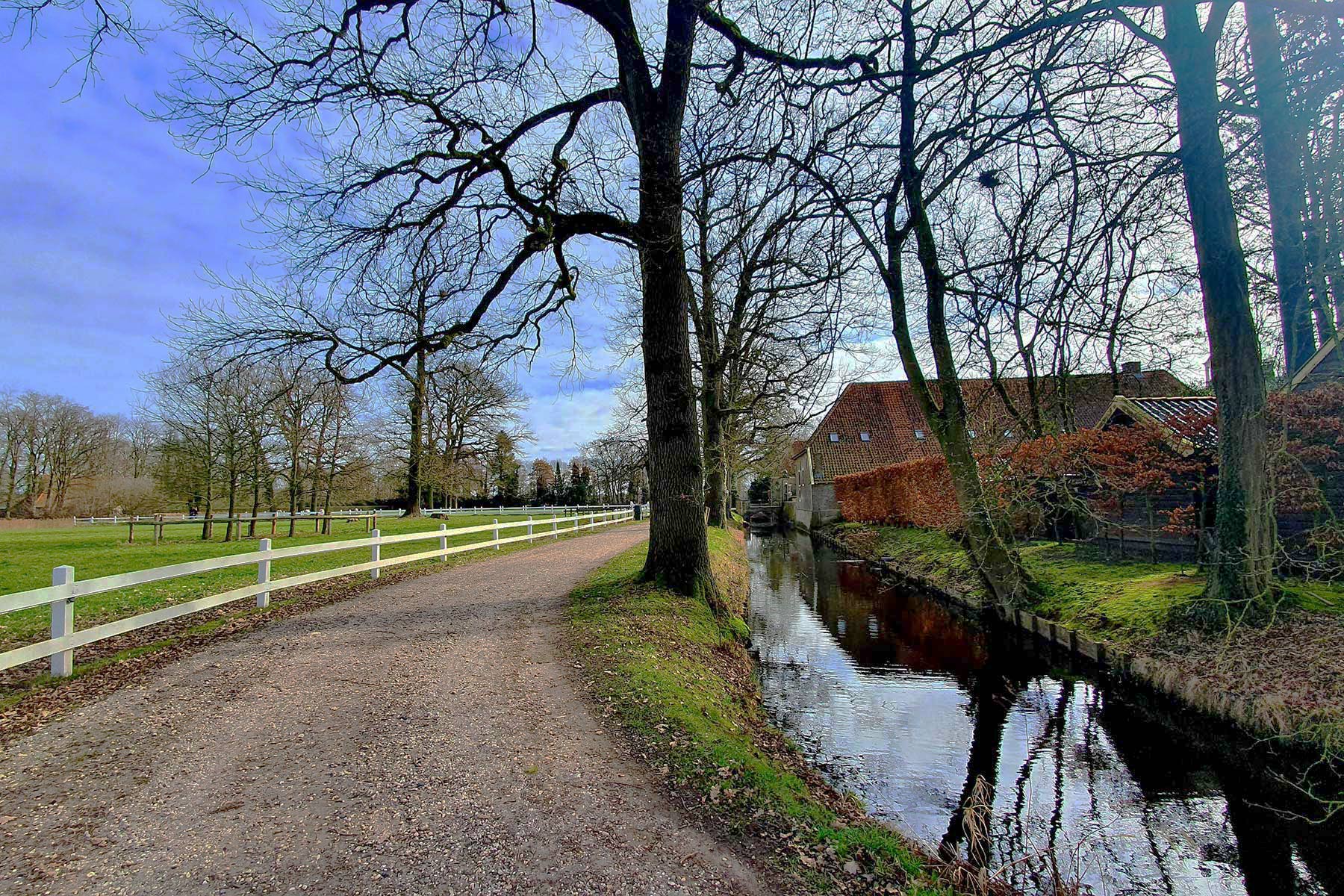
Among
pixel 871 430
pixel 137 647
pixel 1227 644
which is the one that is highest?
pixel 871 430

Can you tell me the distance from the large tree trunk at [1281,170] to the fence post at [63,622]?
11.2m

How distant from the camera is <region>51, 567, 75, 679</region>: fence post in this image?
17.3ft

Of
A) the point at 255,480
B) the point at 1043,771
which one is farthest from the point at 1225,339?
the point at 255,480

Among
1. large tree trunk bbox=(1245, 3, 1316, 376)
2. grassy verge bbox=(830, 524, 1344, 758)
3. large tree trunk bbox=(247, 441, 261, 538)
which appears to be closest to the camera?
grassy verge bbox=(830, 524, 1344, 758)

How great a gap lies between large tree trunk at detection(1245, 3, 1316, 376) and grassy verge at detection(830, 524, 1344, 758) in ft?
12.2

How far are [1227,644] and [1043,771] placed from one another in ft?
9.71

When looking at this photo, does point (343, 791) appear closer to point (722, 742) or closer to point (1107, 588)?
point (722, 742)

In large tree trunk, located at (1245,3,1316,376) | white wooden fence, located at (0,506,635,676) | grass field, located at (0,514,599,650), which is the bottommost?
grass field, located at (0,514,599,650)

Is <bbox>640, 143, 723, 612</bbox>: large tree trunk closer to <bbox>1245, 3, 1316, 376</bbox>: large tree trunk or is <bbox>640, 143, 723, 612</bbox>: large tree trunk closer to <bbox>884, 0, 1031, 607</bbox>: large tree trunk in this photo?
<bbox>884, 0, 1031, 607</bbox>: large tree trunk

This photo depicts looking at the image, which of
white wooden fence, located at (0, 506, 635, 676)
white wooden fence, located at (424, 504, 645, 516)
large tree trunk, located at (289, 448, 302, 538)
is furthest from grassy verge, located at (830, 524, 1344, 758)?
white wooden fence, located at (424, 504, 645, 516)

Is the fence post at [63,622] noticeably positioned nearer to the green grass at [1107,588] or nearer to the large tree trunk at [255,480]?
the green grass at [1107,588]

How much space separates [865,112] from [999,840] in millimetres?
6594

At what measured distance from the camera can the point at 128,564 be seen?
12016 mm

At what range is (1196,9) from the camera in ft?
24.1
